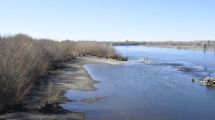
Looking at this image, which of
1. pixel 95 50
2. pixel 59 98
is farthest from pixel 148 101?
pixel 95 50

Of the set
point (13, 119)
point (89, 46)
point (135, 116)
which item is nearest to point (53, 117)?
point (13, 119)

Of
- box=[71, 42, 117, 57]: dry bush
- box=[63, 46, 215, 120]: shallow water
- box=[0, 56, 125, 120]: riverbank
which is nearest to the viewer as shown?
box=[0, 56, 125, 120]: riverbank

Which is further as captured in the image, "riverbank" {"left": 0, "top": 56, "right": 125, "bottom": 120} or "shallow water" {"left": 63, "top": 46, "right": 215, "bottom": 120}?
"shallow water" {"left": 63, "top": 46, "right": 215, "bottom": 120}

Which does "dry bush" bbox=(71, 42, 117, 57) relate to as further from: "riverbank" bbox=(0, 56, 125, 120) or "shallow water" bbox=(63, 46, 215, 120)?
"shallow water" bbox=(63, 46, 215, 120)

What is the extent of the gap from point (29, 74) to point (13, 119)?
11.6m

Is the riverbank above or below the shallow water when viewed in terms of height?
above

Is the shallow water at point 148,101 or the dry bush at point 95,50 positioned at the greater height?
the dry bush at point 95,50

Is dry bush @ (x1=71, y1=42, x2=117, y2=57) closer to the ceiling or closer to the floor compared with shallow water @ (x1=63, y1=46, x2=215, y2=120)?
closer to the ceiling

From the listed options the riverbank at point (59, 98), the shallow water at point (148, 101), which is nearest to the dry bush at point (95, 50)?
the riverbank at point (59, 98)

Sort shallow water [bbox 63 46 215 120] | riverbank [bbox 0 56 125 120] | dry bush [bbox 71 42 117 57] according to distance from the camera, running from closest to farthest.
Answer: riverbank [bbox 0 56 125 120] → shallow water [bbox 63 46 215 120] → dry bush [bbox 71 42 117 57]

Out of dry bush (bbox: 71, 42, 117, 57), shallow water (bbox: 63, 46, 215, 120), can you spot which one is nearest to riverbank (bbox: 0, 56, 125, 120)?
shallow water (bbox: 63, 46, 215, 120)

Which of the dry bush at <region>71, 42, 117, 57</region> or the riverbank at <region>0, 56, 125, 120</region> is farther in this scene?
the dry bush at <region>71, 42, 117, 57</region>

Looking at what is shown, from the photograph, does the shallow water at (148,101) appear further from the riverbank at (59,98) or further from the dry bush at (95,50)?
the dry bush at (95,50)

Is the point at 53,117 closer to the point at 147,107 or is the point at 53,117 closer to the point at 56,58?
the point at 147,107
